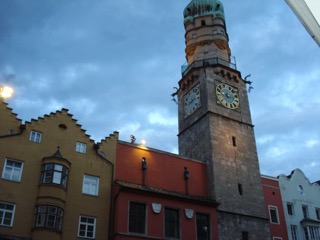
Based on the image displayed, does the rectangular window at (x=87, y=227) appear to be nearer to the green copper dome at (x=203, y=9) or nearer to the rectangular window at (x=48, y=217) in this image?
the rectangular window at (x=48, y=217)

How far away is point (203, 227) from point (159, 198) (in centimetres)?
453

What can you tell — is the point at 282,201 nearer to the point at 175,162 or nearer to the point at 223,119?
the point at 223,119

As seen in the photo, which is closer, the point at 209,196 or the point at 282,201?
the point at 209,196

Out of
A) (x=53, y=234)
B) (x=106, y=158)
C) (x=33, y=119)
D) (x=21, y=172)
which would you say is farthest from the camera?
(x=106, y=158)

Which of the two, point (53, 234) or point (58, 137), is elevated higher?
point (58, 137)

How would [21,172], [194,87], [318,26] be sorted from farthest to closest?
[194,87] < [21,172] < [318,26]

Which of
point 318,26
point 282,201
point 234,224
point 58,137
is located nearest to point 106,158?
point 58,137

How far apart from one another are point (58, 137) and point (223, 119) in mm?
17354

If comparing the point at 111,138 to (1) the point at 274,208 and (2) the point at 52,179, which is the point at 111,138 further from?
(1) the point at 274,208

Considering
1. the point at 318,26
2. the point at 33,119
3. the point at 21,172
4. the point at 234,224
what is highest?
the point at 33,119

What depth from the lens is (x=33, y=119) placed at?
2750 centimetres

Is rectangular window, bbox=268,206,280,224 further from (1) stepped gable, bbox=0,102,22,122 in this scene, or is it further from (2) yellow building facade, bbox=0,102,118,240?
(1) stepped gable, bbox=0,102,22,122

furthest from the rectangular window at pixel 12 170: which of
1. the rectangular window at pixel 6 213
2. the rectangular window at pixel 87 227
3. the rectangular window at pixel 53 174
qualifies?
the rectangular window at pixel 87 227

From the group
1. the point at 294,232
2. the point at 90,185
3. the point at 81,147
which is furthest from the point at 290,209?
the point at 81,147
